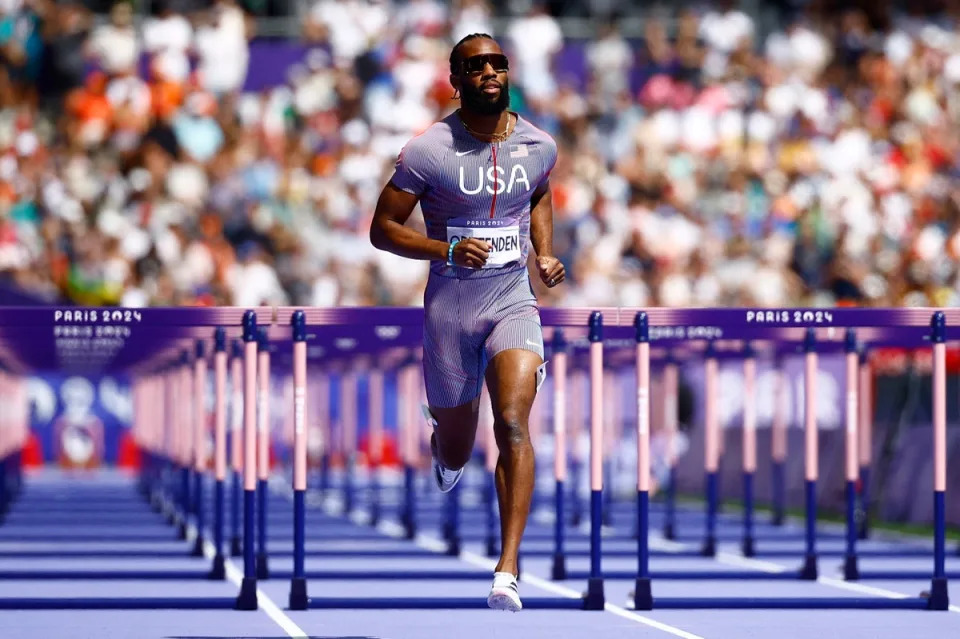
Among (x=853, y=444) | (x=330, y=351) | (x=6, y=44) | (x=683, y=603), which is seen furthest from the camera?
(x=6, y=44)

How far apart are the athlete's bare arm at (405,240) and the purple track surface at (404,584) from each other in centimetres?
171

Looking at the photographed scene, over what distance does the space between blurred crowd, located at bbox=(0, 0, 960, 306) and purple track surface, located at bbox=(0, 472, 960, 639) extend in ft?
13.5

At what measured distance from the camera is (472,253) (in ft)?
24.3

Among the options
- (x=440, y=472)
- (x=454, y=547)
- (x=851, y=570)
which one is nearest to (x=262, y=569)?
(x=454, y=547)

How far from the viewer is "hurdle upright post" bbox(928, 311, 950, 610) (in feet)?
32.4

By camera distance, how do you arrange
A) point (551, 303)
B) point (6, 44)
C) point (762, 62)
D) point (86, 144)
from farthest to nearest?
point (762, 62) → point (6, 44) → point (86, 144) → point (551, 303)

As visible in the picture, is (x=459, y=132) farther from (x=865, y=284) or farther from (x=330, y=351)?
(x=865, y=284)

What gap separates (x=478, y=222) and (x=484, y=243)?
32 cm

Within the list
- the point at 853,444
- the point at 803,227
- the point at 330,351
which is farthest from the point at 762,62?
the point at 853,444

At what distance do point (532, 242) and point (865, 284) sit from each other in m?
15.2

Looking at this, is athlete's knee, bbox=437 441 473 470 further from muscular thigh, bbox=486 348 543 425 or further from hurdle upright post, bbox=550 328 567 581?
hurdle upright post, bbox=550 328 567 581

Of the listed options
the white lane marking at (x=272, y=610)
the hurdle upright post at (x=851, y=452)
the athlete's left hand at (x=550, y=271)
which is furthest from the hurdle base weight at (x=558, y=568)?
the athlete's left hand at (x=550, y=271)

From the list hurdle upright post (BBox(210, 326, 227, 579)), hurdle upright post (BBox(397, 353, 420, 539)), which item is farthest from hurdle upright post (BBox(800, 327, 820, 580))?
hurdle upright post (BBox(397, 353, 420, 539))

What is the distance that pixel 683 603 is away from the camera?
32.6 ft
